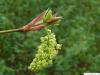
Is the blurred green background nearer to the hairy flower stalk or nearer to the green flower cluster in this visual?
the green flower cluster

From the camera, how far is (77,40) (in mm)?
3650

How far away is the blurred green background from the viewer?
3.58 meters

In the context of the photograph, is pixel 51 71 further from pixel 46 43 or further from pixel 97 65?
pixel 46 43

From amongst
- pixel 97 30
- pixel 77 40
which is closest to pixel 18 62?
pixel 77 40

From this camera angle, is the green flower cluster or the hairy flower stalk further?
the green flower cluster

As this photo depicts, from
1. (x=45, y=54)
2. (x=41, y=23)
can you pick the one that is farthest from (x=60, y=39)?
(x=41, y=23)

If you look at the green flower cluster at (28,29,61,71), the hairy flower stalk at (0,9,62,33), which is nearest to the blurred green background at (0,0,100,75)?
the green flower cluster at (28,29,61,71)

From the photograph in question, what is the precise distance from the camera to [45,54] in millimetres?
1223

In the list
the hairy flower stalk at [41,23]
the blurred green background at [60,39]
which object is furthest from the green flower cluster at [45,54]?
the blurred green background at [60,39]

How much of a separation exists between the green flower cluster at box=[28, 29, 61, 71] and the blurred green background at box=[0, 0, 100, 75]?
2155mm

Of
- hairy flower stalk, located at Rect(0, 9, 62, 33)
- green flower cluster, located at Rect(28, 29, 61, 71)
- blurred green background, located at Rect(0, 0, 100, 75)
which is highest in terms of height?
blurred green background, located at Rect(0, 0, 100, 75)

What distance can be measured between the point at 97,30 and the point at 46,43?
2.70 meters

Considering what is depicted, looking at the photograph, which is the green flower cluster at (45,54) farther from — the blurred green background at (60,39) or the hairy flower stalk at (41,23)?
the blurred green background at (60,39)

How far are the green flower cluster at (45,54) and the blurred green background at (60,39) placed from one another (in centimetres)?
215
